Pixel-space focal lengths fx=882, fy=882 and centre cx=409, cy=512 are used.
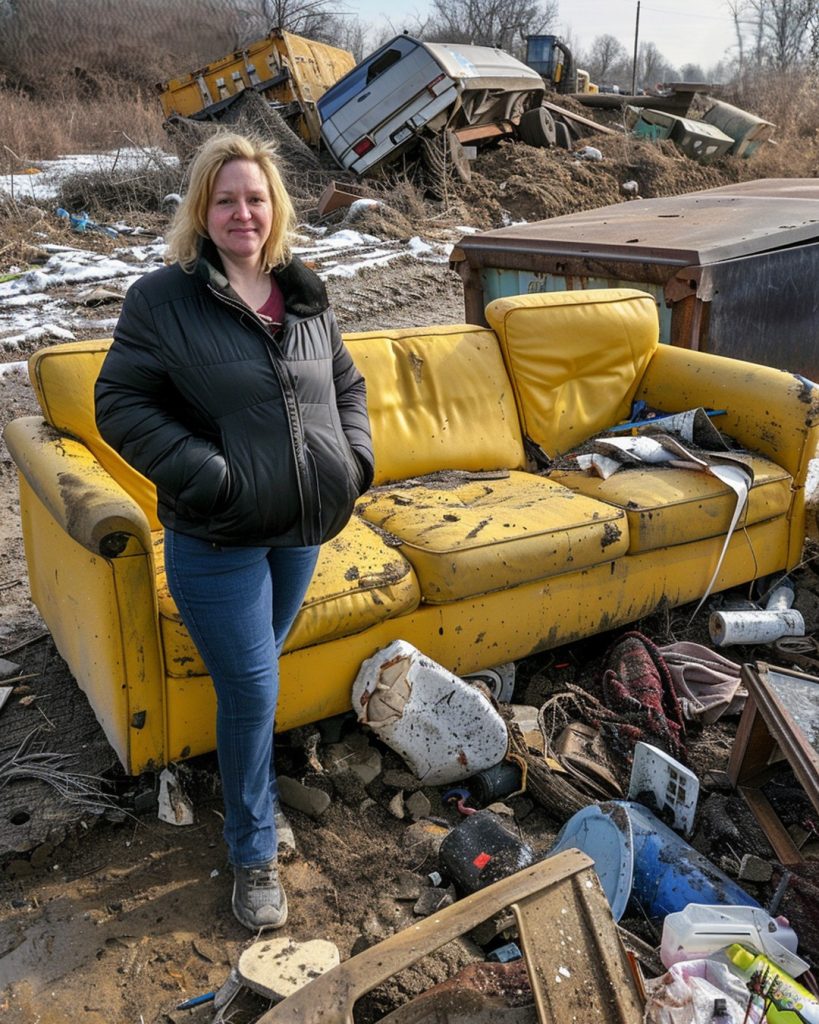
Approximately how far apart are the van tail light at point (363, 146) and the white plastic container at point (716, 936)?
34.7 ft

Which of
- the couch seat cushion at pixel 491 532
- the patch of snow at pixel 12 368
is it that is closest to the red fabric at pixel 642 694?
the couch seat cushion at pixel 491 532

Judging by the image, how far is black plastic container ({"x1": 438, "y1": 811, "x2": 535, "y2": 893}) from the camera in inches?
85.3

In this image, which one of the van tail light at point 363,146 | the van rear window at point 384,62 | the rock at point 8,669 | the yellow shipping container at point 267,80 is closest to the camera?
the rock at point 8,669

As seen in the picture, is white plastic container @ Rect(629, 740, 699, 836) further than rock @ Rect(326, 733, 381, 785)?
No

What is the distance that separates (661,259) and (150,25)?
25.7m

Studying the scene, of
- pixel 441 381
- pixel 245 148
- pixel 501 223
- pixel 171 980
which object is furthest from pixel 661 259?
pixel 501 223

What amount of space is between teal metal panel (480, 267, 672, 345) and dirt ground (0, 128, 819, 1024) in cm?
204

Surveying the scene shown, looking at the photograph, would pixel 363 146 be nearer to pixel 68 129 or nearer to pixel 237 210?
pixel 68 129

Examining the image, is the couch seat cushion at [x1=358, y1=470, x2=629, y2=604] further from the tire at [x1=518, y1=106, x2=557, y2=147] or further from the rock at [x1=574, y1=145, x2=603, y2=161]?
the rock at [x1=574, y1=145, x2=603, y2=161]

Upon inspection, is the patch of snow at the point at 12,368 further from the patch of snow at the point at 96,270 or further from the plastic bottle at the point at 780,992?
the plastic bottle at the point at 780,992

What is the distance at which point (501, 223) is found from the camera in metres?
11.1

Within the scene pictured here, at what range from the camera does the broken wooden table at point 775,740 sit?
2.13m

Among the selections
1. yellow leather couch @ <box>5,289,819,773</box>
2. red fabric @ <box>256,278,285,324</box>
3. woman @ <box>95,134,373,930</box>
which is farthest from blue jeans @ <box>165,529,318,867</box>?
red fabric @ <box>256,278,285,324</box>

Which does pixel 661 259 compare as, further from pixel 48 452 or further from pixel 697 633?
pixel 48 452
